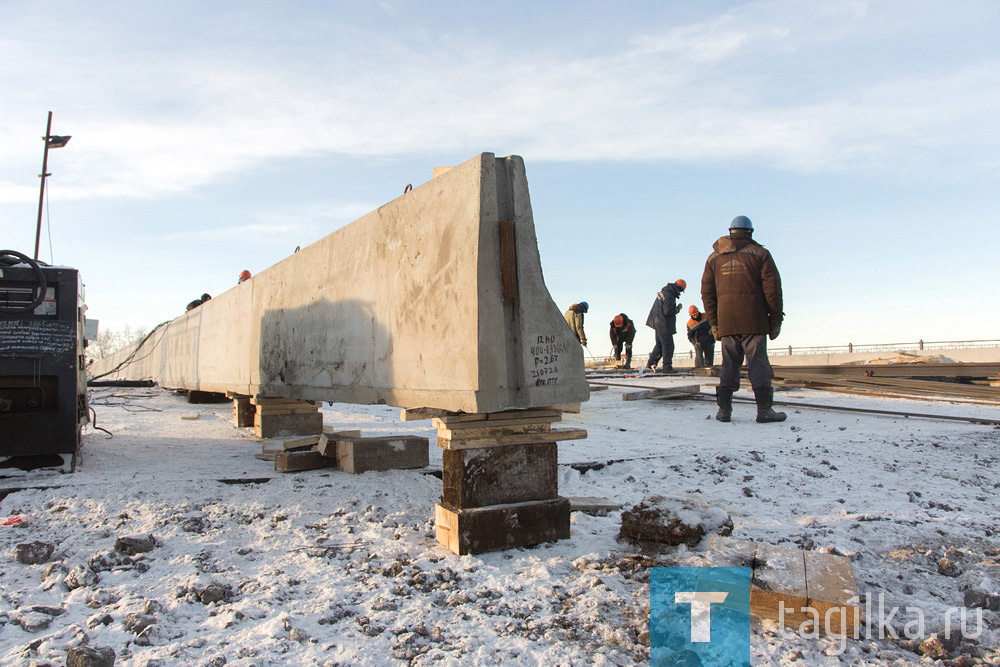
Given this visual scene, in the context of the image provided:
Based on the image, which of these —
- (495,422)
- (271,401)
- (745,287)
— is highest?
(745,287)

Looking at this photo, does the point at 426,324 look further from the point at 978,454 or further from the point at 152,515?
the point at 978,454

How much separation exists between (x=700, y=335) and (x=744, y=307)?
9.88 m

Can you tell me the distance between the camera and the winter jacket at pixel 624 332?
769 inches

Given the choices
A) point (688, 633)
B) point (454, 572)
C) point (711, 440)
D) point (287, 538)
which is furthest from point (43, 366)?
point (711, 440)

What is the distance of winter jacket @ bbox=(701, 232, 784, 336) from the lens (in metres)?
7.25

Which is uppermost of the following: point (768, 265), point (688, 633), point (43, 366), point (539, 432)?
point (768, 265)

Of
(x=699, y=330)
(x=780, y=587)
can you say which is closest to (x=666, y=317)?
(x=699, y=330)

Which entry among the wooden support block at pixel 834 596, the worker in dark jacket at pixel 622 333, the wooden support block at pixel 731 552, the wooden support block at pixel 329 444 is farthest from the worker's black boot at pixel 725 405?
the worker in dark jacket at pixel 622 333

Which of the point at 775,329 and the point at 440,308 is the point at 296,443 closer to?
the point at 440,308

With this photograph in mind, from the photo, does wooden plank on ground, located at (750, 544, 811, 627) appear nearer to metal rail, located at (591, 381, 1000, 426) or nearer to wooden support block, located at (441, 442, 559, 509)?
wooden support block, located at (441, 442, 559, 509)

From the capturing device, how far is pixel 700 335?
16875 mm

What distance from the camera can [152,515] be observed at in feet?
12.8

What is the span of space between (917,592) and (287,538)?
9.85 ft

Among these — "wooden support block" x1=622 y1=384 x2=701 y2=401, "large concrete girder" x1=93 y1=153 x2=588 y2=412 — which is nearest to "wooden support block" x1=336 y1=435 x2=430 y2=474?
"large concrete girder" x1=93 y1=153 x2=588 y2=412
